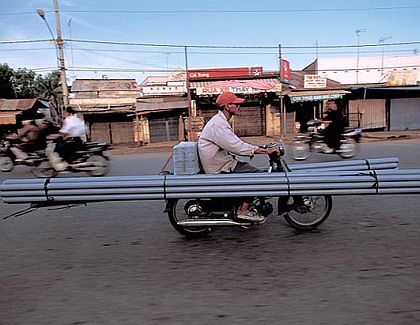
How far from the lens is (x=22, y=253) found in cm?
404

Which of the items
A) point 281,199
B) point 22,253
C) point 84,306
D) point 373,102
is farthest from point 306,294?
point 373,102

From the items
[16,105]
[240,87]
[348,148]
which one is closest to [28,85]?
[16,105]

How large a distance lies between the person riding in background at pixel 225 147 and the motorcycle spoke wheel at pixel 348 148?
7146 millimetres

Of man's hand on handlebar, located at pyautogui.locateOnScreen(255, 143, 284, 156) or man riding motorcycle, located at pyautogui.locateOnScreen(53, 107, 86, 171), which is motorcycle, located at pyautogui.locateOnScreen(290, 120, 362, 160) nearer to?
man riding motorcycle, located at pyautogui.locateOnScreen(53, 107, 86, 171)

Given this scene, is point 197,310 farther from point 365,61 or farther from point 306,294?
point 365,61

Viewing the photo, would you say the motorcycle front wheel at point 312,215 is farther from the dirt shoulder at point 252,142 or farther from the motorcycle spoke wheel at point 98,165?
the dirt shoulder at point 252,142

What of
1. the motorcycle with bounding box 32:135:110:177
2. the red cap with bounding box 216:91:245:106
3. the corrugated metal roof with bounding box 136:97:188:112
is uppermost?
the corrugated metal roof with bounding box 136:97:188:112

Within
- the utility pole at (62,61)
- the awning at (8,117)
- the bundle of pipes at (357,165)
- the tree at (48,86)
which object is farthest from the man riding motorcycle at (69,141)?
the tree at (48,86)

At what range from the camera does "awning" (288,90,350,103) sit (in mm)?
24406

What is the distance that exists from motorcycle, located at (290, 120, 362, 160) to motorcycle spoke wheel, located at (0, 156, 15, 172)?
8.21m

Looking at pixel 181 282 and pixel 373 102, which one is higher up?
pixel 373 102

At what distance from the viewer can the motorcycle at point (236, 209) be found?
3996 millimetres

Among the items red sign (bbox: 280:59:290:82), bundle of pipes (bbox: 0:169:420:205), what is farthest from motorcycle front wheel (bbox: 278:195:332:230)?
red sign (bbox: 280:59:290:82)

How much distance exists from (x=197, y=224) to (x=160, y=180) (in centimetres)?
67
